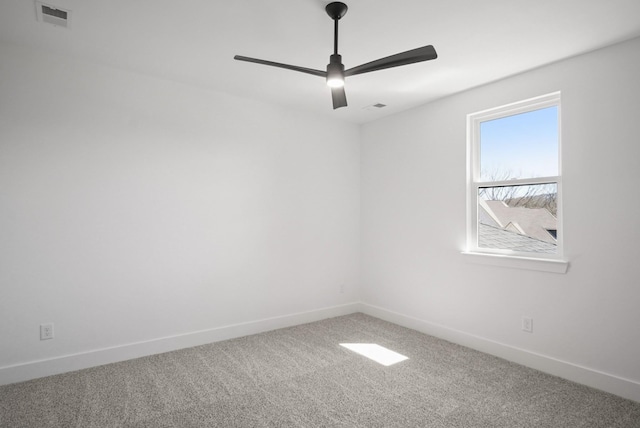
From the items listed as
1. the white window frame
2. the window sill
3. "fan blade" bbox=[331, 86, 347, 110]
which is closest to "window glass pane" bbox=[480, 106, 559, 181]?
the white window frame

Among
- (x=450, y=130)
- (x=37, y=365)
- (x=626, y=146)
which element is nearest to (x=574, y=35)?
(x=626, y=146)

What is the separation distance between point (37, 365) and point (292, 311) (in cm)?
238

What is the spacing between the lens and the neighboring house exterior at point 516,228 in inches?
123

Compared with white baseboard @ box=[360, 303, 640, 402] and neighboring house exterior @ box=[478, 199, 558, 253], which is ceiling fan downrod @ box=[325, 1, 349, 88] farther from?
white baseboard @ box=[360, 303, 640, 402]

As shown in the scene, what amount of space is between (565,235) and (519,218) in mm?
441

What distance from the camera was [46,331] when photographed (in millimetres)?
2873

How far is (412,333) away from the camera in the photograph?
3.98m

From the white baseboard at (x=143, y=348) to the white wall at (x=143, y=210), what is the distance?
19 millimetres

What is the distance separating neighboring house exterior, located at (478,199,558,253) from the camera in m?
3.13

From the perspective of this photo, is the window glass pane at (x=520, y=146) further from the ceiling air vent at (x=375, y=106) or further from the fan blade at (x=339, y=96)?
the fan blade at (x=339, y=96)

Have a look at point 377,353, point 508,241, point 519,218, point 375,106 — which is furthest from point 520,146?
point 377,353

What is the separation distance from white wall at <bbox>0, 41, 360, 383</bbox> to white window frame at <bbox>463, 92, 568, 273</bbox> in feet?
5.66

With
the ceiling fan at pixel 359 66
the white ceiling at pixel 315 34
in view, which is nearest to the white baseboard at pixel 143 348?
the white ceiling at pixel 315 34

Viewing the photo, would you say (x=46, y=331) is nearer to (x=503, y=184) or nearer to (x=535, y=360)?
(x=535, y=360)
